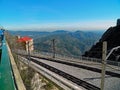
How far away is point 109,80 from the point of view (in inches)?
1110

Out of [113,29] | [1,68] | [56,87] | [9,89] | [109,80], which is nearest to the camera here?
[9,89]

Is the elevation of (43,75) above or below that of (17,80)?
below

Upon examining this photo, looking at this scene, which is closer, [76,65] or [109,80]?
[109,80]

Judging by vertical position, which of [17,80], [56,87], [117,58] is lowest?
[117,58]

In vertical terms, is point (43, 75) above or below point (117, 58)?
above

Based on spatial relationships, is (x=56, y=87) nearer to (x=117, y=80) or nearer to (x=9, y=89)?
(x=9, y=89)

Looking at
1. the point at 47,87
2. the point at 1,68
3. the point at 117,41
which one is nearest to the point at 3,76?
the point at 1,68

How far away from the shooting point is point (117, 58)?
5809 centimetres

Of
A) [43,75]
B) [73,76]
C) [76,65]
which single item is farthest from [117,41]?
[43,75]

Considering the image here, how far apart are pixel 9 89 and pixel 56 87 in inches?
418

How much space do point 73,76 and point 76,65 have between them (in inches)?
421

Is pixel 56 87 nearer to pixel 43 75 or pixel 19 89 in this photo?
pixel 43 75

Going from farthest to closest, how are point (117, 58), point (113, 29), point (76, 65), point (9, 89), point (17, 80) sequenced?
point (113, 29) < point (117, 58) < point (76, 65) < point (17, 80) < point (9, 89)

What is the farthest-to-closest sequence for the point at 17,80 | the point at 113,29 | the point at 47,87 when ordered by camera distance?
the point at 113,29 → the point at 47,87 → the point at 17,80
